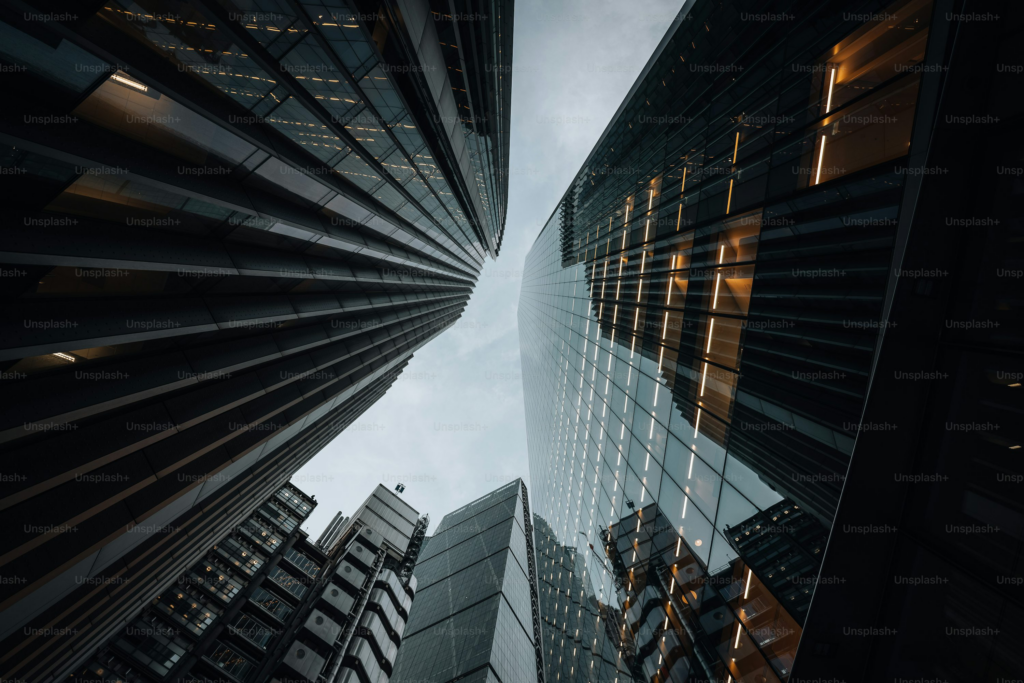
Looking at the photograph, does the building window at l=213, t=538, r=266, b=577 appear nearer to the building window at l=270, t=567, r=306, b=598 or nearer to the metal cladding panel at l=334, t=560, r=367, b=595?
the building window at l=270, t=567, r=306, b=598

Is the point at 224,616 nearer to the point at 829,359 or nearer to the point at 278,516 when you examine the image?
the point at 278,516

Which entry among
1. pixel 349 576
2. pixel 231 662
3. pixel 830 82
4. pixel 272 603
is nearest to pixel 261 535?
pixel 272 603

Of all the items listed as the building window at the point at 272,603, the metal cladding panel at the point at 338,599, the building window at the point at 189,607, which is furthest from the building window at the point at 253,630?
the metal cladding panel at the point at 338,599

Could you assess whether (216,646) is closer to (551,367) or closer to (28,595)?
(551,367)

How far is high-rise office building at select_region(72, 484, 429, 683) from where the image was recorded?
42625 millimetres

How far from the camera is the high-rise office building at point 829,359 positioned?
18.0ft

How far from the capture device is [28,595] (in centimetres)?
835

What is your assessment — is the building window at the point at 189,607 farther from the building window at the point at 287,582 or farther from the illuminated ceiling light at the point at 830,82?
the illuminated ceiling light at the point at 830,82

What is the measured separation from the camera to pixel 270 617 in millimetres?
53219

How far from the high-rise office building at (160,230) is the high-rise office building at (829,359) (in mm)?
10736

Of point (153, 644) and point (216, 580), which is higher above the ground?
point (153, 644)

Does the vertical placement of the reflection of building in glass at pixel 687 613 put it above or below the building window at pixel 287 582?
above

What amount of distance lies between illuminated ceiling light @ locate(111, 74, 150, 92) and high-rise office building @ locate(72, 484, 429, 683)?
56235mm

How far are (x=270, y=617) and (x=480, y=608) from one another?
97.6 ft
